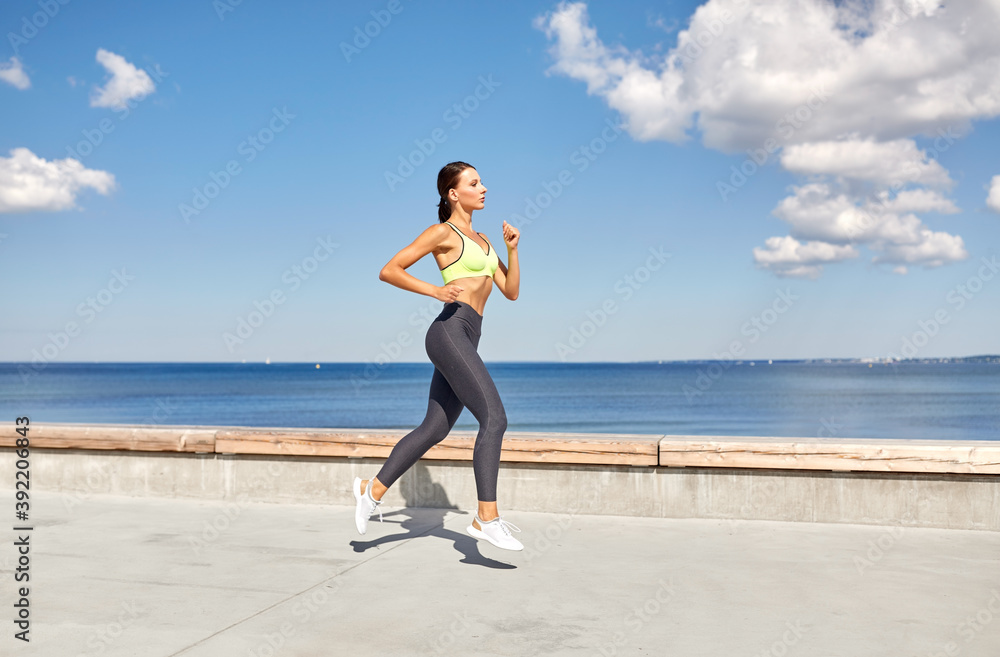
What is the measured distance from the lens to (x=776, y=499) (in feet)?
15.7

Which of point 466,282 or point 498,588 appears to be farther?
point 466,282

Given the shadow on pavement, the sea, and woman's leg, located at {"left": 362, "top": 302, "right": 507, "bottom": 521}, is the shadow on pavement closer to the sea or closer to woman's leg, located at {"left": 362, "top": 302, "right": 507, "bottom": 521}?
woman's leg, located at {"left": 362, "top": 302, "right": 507, "bottom": 521}

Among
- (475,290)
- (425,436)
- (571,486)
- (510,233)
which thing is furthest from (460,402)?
(571,486)

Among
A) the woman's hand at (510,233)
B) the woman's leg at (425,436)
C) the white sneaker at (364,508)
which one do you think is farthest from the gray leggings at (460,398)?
the woman's hand at (510,233)

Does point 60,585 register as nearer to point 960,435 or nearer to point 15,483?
point 15,483

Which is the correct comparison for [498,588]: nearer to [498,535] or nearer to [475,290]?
[498,535]

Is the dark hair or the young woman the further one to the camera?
the dark hair

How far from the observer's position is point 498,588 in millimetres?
3441

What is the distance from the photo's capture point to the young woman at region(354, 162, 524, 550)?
12.4 feet

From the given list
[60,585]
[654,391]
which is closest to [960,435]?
[60,585]

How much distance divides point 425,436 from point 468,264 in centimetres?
94

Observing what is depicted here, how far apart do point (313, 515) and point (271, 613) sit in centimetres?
217

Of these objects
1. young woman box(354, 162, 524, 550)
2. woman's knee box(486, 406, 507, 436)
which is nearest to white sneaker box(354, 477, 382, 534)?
young woman box(354, 162, 524, 550)

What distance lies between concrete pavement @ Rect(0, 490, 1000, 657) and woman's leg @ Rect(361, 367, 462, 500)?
402 mm
